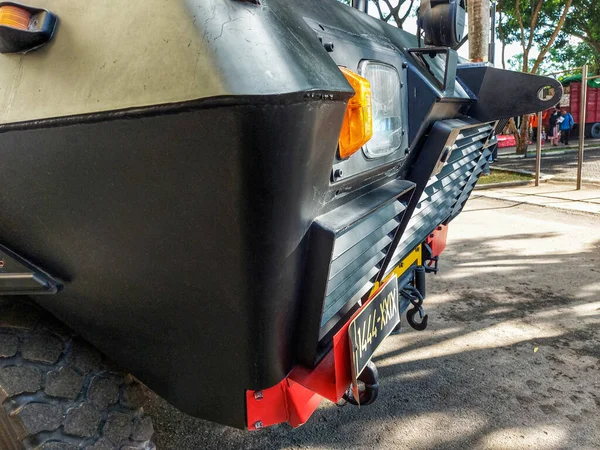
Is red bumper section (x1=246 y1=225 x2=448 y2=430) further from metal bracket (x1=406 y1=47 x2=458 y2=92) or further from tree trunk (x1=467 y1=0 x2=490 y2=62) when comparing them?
tree trunk (x1=467 y1=0 x2=490 y2=62)

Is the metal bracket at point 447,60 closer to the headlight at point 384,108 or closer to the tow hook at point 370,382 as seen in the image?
the headlight at point 384,108

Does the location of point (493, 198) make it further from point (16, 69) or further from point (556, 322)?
point (16, 69)

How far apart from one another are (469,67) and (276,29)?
6.69 feet

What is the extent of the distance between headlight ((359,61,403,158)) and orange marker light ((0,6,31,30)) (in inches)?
35.9

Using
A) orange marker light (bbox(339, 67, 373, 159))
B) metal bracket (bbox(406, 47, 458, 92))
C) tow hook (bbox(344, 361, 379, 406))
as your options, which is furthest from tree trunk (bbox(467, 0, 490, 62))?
orange marker light (bbox(339, 67, 373, 159))

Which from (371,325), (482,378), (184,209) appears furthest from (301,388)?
(482,378)

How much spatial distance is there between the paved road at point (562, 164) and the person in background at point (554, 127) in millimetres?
2569

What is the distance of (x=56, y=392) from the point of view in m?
1.35

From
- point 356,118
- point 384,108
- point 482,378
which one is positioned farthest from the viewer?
point 482,378

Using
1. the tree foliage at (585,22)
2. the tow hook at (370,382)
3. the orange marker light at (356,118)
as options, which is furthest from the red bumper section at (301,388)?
the tree foliage at (585,22)

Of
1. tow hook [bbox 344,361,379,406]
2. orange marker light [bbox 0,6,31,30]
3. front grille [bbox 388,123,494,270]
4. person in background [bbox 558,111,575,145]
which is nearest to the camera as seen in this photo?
orange marker light [bbox 0,6,31,30]

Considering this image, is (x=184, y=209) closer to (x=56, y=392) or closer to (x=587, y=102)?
(x=56, y=392)

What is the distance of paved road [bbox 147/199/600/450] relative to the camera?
7.78 ft

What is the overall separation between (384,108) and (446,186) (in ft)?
3.44
